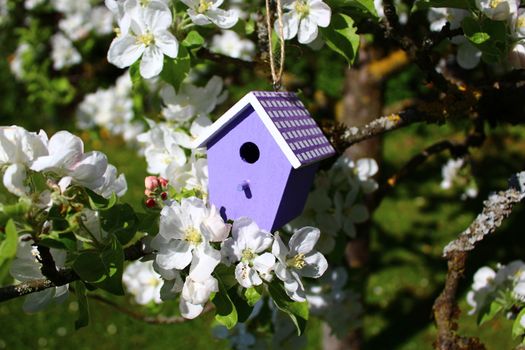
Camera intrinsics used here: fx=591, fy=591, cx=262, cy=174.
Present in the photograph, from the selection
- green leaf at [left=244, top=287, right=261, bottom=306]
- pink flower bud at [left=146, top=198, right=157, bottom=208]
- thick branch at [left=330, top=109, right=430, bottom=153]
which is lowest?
thick branch at [left=330, top=109, right=430, bottom=153]

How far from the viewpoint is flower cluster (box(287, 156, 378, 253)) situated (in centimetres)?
172

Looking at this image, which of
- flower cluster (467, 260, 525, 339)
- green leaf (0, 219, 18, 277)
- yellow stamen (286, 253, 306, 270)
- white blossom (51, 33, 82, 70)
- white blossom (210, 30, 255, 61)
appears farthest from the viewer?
white blossom (51, 33, 82, 70)

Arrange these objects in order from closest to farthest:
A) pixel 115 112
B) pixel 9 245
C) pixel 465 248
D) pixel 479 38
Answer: pixel 9 245 → pixel 479 38 → pixel 465 248 → pixel 115 112

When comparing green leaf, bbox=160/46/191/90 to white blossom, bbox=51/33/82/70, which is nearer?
green leaf, bbox=160/46/191/90

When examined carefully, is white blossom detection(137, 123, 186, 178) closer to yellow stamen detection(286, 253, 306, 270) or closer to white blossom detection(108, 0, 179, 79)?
white blossom detection(108, 0, 179, 79)

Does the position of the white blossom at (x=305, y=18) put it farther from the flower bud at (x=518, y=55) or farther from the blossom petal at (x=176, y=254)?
the blossom petal at (x=176, y=254)

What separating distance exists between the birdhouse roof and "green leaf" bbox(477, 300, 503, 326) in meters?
0.67

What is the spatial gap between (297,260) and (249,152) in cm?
33

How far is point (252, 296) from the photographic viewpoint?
1283mm

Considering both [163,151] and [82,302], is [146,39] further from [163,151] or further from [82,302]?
[82,302]

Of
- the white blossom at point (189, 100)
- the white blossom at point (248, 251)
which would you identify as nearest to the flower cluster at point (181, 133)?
the white blossom at point (189, 100)

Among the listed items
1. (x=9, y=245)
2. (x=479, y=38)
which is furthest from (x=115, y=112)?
(x=9, y=245)

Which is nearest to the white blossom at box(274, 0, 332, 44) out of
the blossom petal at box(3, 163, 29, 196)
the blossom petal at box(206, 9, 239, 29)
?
the blossom petal at box(206, 9, 239, 29)

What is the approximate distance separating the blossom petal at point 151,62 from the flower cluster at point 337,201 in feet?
1.97
